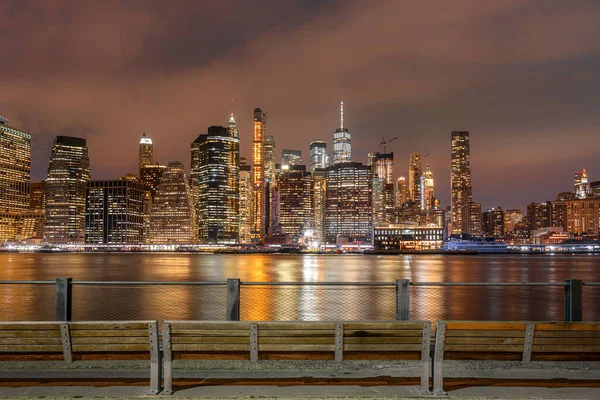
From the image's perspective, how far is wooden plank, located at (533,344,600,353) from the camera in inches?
334

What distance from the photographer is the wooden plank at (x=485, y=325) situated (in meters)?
7.97

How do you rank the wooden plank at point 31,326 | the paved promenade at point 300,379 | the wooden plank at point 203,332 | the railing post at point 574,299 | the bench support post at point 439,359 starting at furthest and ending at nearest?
the railing post at point 574,299, the wooden plank at point 31,326, the wooden plank at point 203,332, the paved promenade at point 300,379, the bench support post at point 439,359

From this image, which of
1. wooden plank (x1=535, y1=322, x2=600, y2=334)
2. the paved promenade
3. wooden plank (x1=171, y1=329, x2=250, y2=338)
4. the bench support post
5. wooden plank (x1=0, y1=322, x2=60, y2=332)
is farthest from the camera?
wooden plank (x1=535, y1=322, x2=600, y2=334)

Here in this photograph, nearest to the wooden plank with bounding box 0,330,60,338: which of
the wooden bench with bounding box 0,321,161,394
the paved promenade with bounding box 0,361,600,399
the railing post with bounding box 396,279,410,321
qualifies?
the wooden bench with bounding box 0,321,161,394

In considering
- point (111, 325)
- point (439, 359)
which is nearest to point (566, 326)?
point (439, 359)

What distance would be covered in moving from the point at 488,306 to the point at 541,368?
27.8m

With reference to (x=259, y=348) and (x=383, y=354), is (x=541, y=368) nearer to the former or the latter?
(x=383, y=354)

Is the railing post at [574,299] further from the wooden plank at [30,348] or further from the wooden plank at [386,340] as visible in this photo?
the wooden plank at [30,348]

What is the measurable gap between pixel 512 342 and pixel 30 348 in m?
7.23

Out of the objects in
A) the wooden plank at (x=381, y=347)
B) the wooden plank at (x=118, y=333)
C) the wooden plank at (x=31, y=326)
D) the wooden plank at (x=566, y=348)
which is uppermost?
the wooden plank at (x=31, y=326)

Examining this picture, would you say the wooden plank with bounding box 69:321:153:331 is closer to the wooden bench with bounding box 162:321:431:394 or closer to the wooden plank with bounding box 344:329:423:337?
the wooden bench with bounding box 162:321:431:394

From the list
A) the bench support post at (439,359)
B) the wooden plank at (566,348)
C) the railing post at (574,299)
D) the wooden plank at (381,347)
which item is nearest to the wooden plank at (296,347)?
the wooden plank at (381,347)

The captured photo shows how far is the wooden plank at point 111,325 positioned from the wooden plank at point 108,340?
0.16 m

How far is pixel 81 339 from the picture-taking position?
8211mm
